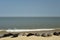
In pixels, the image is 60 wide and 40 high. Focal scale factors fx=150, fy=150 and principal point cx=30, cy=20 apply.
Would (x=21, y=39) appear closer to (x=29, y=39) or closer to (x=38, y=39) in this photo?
(x=29, y=39)

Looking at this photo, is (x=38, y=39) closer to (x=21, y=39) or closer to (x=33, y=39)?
(x=33, y=39)

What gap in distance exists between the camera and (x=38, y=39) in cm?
1101

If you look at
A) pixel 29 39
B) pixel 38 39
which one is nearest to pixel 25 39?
pixel 29 39

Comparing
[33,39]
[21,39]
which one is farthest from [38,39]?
[21,39]

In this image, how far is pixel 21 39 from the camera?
10.8 m

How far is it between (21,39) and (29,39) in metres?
0.58

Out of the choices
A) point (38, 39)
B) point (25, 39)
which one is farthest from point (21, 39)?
point (38, 39)

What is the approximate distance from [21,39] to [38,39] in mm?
1253

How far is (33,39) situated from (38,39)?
37 centimetres

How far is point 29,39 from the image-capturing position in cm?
1089

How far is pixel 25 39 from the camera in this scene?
35.8ft

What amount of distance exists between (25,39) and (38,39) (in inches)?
37.7

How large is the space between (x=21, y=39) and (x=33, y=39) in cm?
88

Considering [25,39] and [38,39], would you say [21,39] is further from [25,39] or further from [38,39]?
[38,39]
